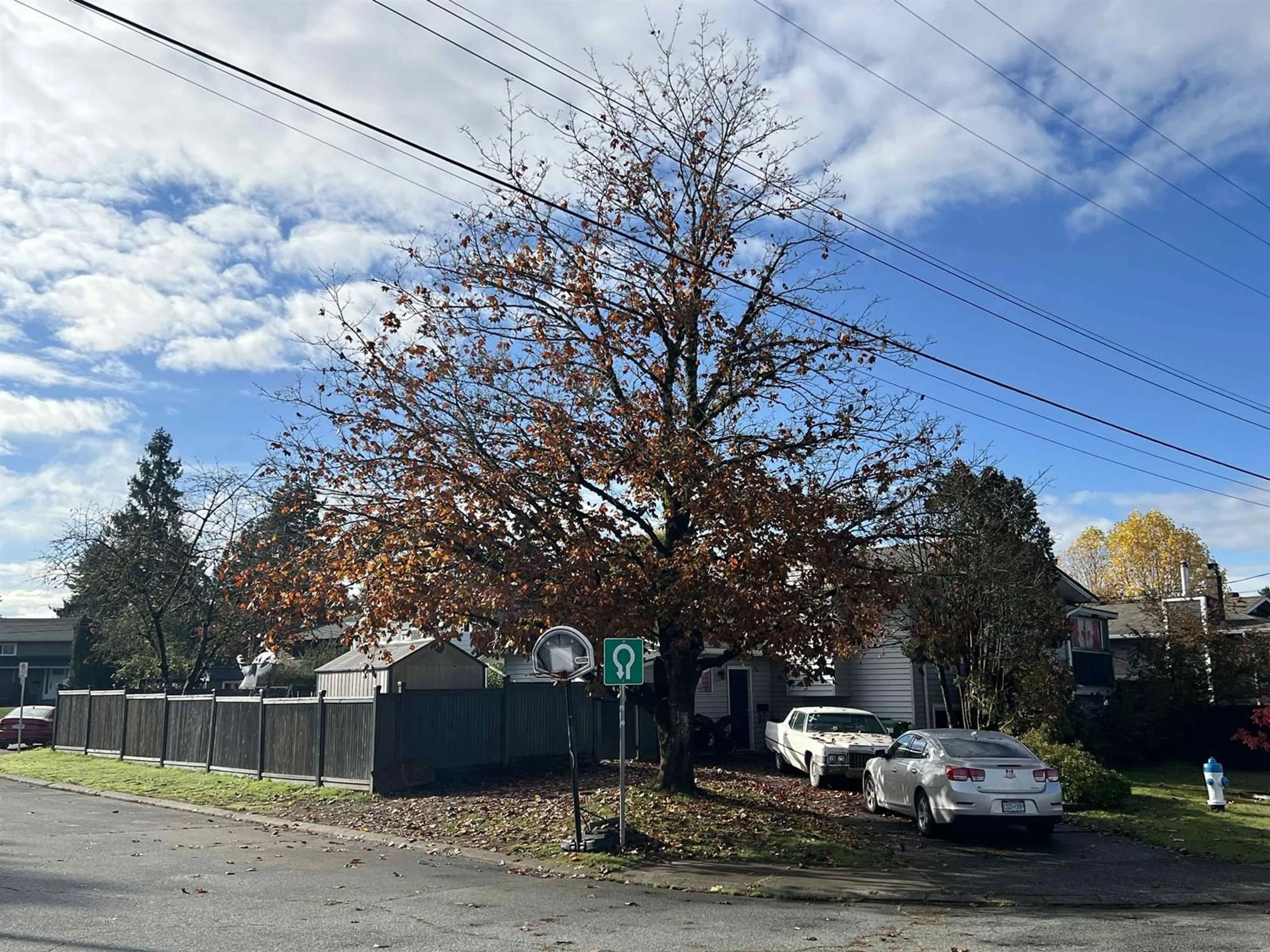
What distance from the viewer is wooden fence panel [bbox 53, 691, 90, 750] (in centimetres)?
3042

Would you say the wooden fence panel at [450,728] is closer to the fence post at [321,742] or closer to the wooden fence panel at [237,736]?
the fence post at [321,742]

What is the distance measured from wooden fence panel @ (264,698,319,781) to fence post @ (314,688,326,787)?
0.08 m

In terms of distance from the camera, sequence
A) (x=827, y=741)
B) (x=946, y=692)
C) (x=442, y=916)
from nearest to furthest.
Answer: (x=442, y=916)
(x=827, y=741)
(x=946, y=692)

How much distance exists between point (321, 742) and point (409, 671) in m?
10.3

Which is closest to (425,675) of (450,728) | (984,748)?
(450,728)

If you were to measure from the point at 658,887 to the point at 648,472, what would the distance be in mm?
5263

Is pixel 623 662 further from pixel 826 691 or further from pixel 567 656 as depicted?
pixel 826 691

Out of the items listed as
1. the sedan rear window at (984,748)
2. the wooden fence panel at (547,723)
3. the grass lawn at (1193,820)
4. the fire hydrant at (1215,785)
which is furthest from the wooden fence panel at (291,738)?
the fire hydrant at (1215,785)

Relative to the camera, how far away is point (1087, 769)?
18.6 meters

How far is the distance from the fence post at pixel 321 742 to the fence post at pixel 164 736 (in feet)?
24.2

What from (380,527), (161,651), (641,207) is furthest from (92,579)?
(641,207)

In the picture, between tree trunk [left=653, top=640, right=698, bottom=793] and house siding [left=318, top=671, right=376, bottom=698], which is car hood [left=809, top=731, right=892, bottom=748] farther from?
house siding [left=318, top=671, right=376, bottom=698]

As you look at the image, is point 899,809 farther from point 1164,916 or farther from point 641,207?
point 641,207

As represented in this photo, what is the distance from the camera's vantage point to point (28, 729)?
36125mm
